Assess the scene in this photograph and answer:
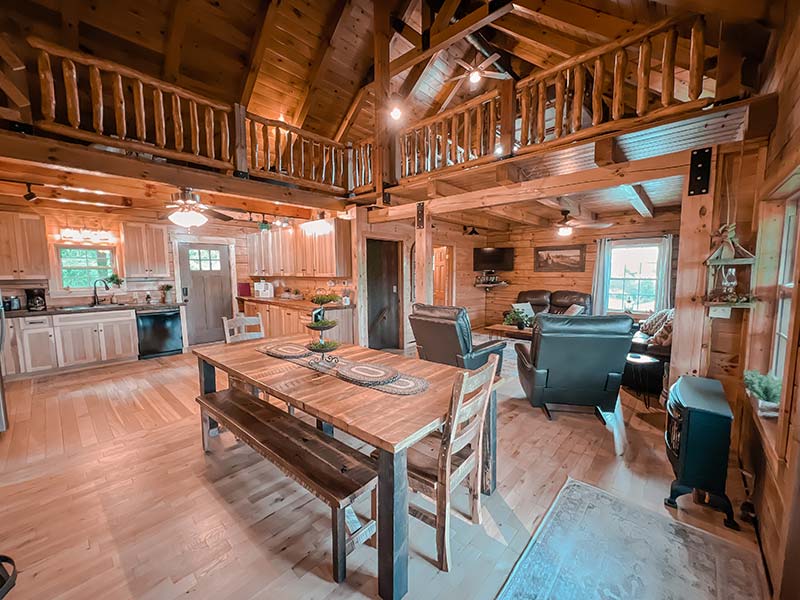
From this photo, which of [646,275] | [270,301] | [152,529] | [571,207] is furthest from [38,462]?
[646,275]

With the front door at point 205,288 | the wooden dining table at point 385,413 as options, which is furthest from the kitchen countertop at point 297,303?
the wooden dining table at point 385,413

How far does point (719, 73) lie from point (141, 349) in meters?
7.69

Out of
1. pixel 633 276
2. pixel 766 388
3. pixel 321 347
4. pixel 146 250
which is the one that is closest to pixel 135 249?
pixel 146 250

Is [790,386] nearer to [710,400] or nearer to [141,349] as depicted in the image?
[710,400]

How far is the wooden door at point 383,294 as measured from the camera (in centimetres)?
590

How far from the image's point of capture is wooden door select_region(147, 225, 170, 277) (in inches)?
223

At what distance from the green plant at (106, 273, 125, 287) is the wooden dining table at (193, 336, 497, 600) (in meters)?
4.31

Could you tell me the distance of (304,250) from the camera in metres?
5.84

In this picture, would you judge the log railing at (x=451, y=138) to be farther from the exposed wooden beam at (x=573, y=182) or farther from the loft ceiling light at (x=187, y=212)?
the loft ceiling light at (x=187, y=212)

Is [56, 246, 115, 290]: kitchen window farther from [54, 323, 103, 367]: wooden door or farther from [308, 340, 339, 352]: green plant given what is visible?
[308, 340, 339, 352]: green plant

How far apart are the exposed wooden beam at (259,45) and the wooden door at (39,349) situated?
4277 mm

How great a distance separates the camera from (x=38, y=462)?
8.32 ft

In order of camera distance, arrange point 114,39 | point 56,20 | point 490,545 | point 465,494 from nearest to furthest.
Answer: point 490,545 < point 465,494 < point 56,20 < point 114,39

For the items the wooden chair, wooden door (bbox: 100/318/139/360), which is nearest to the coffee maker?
wooden door (bbox: 100/318/139/360)
